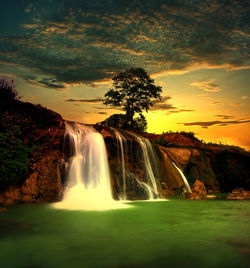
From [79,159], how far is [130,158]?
332 centimetres

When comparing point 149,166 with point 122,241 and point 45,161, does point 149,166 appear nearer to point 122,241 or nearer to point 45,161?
point 45,161

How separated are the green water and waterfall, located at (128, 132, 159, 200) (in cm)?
696

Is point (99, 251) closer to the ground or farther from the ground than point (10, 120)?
closer to the ground

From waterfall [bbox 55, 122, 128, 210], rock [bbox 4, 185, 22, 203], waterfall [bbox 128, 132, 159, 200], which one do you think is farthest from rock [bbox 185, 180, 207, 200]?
rock [bbox 4, 185, 22, 203]

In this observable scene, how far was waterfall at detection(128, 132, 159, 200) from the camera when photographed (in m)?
14.5

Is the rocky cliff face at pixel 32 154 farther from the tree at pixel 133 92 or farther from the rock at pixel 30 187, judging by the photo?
the tree at pixel 133 92

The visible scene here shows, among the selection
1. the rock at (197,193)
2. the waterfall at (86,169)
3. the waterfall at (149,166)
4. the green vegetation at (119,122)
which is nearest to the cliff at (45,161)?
the waterfall at (149,166)

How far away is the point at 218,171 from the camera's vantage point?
22.8m

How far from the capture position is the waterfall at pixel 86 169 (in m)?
11.3

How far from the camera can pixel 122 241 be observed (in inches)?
189

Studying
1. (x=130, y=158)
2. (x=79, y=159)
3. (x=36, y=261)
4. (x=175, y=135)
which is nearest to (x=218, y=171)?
(x=175, y=135)

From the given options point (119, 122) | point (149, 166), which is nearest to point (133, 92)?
point (119, 122)

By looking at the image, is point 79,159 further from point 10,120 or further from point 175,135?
point 175,135

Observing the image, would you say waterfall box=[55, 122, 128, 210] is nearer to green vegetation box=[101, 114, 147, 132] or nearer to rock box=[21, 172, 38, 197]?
rock box=[21, 172, 38, 197]
